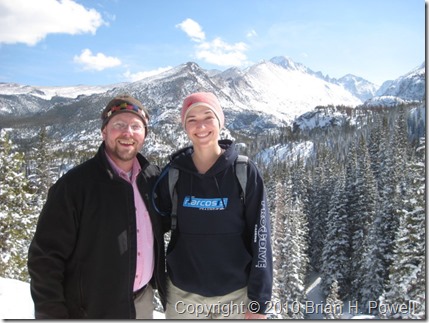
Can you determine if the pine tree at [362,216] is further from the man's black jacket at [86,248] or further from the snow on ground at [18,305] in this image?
the man's black jacket at [86,248]

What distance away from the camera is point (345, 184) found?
37.8m

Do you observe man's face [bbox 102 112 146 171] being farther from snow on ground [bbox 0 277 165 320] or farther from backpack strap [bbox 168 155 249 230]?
snow on ground [bbox 0 277 165 320]

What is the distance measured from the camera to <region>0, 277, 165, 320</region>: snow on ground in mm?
6621

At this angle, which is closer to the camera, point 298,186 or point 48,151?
point 48,151

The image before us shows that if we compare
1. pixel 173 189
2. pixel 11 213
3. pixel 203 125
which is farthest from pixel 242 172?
pixel 11 213

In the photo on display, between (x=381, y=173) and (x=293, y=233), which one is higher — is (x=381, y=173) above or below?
above

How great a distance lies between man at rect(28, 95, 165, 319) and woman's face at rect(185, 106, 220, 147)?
2.19 ft

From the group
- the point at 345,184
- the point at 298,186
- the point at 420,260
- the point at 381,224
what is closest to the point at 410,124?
the point at 298,186

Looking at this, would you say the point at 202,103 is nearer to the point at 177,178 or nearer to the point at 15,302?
the point at 177,178

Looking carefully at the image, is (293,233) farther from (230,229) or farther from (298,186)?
(230,229)

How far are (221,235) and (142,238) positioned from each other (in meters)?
0.96

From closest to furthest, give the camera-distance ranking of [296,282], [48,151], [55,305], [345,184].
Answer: [55,305] → [48,151] → [296,282] → [345,184]

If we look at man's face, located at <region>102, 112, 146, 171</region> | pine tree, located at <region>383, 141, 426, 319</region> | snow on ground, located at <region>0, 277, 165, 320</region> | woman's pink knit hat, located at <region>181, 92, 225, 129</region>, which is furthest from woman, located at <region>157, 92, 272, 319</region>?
pine tree, located at <region>383, 141, 426, 319</region>

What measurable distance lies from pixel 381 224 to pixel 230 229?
3002 cm
